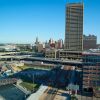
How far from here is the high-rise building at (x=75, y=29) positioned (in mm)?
176000

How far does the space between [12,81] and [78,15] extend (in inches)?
4334

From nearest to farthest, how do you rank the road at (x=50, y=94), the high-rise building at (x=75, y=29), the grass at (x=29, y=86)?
the road at (x=50, y=94), the grass at (x=29, y=86), the high-rise building at (x=75, y=29)

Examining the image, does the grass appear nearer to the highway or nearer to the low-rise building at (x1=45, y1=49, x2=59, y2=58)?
the highway

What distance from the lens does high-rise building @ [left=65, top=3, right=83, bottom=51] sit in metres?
176

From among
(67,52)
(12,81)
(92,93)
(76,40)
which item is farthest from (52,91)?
(76,40)

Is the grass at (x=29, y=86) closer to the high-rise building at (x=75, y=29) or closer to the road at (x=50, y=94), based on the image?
the road at (x=50, y=94)

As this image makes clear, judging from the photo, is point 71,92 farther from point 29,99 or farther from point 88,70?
point 29,99

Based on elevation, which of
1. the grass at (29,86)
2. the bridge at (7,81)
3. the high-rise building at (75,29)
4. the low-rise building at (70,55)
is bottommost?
the grass at (29,86)

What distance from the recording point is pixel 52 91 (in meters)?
69.5

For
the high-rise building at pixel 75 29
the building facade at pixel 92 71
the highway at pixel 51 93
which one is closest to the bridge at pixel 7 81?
the highway at pixel 51 93

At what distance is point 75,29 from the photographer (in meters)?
177

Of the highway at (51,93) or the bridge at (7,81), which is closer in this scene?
the highway at (51,93)

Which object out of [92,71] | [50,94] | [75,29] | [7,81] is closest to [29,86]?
[7,81]

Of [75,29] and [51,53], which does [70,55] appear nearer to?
[51,53]
